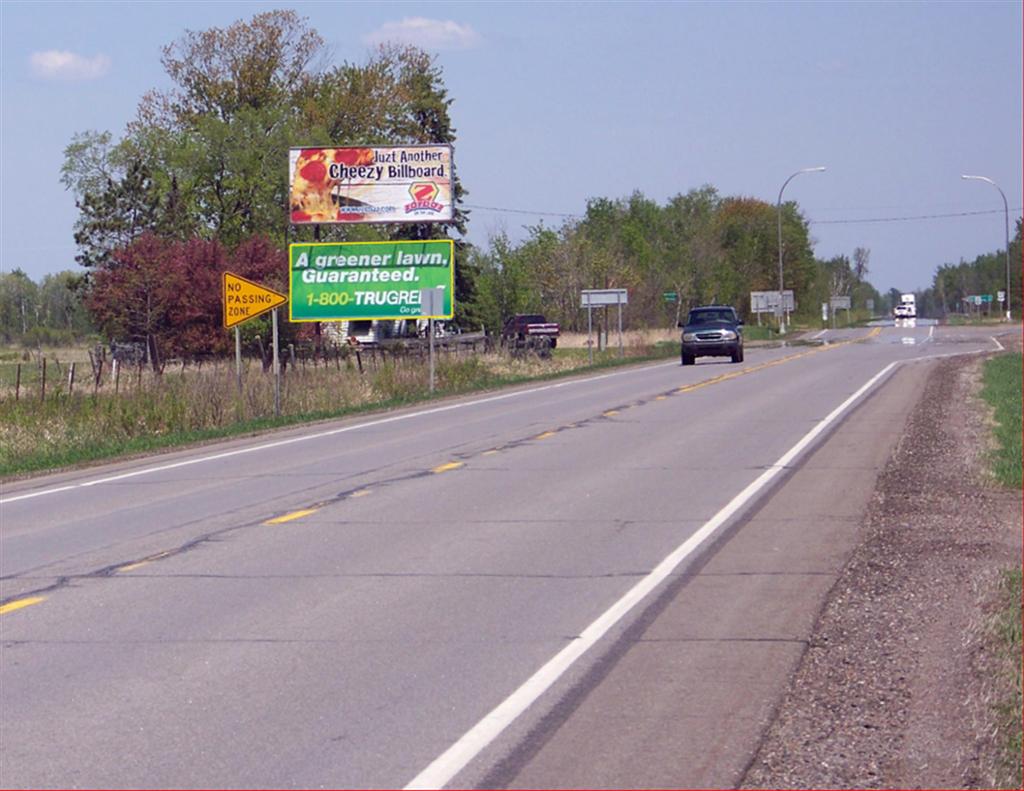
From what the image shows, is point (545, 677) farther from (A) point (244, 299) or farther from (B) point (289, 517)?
(A) point (244, 299)

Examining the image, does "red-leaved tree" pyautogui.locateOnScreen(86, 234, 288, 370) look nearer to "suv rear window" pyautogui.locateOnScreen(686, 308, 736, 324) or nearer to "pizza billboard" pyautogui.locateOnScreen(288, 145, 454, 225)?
"pizza billboard" pyautogui.locateOnScreen(288, 145, 454, 225)

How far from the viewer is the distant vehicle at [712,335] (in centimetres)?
4647

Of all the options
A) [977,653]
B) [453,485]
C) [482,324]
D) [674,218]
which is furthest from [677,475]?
[674,218]

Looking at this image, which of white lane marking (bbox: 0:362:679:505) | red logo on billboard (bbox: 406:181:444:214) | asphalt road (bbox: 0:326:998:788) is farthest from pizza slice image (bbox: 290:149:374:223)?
asphalt road (bbox: 0:326:998:788)

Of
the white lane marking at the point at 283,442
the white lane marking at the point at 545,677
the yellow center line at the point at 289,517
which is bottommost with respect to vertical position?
the white lane marking at the point at 283,442

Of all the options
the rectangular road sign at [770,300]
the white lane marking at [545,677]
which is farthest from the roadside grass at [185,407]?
the rectangular road sign at [770,300]

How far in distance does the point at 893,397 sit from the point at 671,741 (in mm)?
23419

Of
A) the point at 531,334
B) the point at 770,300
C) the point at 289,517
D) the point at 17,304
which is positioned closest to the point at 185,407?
the point at 289,517

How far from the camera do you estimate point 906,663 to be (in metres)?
7.90

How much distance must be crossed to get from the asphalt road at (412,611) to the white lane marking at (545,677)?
2 centimetres

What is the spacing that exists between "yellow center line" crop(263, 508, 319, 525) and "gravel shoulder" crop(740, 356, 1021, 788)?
5440 millimetres

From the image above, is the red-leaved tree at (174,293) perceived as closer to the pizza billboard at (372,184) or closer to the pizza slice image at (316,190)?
the pizza slice image at (316,190)

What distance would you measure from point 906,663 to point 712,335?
128ft

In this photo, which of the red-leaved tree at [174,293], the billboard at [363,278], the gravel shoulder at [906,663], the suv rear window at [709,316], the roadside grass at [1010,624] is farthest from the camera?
the red-leaved tree at [174,293]
